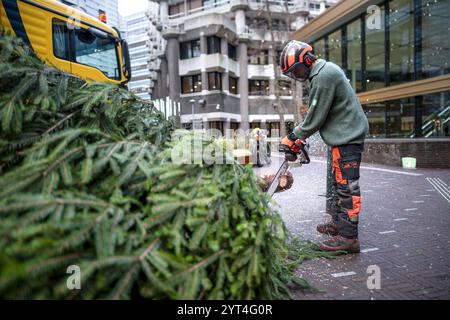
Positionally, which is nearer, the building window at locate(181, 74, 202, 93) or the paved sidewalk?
the paved sidewalk

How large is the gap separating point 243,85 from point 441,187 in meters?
32.7

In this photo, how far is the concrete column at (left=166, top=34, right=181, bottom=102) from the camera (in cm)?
3488

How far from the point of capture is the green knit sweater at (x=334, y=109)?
3.27 meters

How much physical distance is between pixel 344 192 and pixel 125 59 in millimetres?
7730

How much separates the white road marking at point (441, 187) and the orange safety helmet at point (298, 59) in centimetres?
477

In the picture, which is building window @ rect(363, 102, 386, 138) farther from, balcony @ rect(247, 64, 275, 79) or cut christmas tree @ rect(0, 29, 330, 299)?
balcony @ rect(247, 64, 275, 79)

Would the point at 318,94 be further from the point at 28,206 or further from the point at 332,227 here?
the point at 28,206

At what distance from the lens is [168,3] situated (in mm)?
40969

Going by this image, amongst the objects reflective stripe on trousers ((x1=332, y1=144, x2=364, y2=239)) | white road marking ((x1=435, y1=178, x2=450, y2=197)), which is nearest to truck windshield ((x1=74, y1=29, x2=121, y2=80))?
reflective stripe on trousers ((x1=332, y1=144, x2=364, y2=239))

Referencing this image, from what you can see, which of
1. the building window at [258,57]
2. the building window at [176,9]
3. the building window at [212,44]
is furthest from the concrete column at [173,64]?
the building window at [258,57]

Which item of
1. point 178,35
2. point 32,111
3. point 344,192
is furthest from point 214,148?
point 178,35

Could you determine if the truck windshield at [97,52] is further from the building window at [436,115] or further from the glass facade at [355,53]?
the glass facade at [355,53]

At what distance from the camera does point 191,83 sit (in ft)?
117

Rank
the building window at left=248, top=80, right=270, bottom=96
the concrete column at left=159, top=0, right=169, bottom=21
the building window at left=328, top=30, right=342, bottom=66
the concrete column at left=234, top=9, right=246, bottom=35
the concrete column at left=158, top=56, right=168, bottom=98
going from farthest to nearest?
1. the concrete column at left=158, top=56, right=168, bottom=98
2. the building window at left=248, top=80, right=270, bottom=96
3. the concrete column at left=159, top=0, right=169, bottom=21
4. the concrete column at left=234, top=9, right=246, bottom=35
5. the building window at left=328, top=30, right=342, bottom=66
